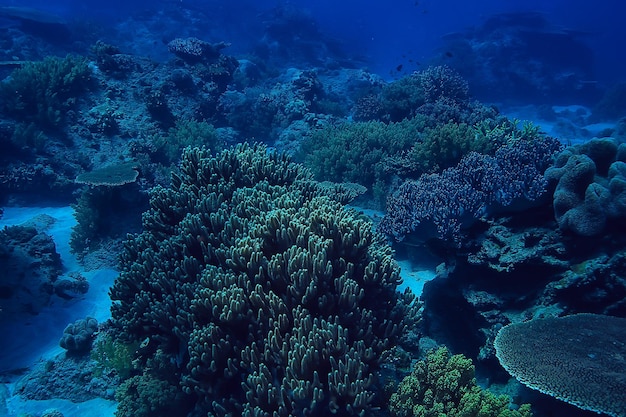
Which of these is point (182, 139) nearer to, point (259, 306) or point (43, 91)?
point (43, 91)

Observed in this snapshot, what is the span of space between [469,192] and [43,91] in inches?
473

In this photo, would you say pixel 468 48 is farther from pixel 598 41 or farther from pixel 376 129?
pixel 598 41

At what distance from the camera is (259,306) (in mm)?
3355

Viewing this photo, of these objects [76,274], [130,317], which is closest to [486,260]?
[130,317]

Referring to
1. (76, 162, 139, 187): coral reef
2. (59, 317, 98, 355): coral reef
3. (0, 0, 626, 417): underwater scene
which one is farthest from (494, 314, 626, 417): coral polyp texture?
(76, 162, 139, 187): coral reef

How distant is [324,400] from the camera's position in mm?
3033

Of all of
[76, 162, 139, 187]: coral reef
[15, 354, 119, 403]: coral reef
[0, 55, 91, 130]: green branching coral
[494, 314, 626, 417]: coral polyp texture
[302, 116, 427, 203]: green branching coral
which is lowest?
[15, 354, 119, 403]: coral reef

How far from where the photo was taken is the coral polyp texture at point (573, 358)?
284cm

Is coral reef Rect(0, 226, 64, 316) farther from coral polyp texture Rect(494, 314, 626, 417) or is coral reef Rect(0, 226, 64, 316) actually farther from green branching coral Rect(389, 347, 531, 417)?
coral polyp texture Rect(494, 314, 626, 417)

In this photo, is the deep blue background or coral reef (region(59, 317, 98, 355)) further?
the deep blue background

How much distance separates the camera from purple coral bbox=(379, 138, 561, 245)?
5.00 metres

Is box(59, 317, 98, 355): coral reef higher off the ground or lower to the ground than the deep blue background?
lower

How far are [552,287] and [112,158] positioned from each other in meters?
10.9

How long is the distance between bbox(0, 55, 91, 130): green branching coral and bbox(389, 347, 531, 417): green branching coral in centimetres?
1174
